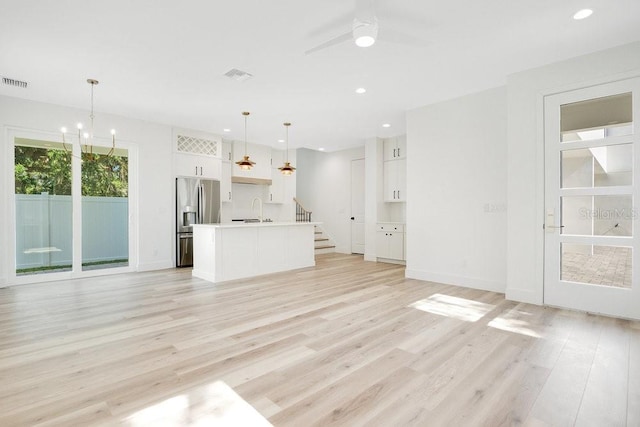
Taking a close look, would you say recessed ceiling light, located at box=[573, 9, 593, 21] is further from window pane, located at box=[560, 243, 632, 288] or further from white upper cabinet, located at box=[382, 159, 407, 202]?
white upper cabinet, located at box=[382, 159, 407, 202]

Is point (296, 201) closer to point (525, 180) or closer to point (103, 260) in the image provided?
point (103, 260)

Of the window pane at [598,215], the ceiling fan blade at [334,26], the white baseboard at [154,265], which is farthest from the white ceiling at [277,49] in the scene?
the white baseboard at [154,265]

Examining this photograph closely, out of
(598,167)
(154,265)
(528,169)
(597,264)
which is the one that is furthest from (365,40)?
(154,265)

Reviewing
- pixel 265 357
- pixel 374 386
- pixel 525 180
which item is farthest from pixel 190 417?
pixel 525 180

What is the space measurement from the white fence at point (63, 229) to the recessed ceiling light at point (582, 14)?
712cm

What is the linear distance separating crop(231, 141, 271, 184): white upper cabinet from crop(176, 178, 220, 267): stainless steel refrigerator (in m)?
1.11

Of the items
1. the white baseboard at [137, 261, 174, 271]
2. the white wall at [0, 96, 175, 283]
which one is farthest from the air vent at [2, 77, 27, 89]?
the white baseboard at [137, 261, 174, 271]

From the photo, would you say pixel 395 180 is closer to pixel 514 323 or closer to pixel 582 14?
pixel 514 323

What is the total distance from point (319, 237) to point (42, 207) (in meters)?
6.35

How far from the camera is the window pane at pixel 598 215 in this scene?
3.50 m

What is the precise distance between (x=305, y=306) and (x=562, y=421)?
8.66 feet

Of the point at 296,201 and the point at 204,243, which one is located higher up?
the point at 296,201

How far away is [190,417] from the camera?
1.79 meters

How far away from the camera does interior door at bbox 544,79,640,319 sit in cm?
346
